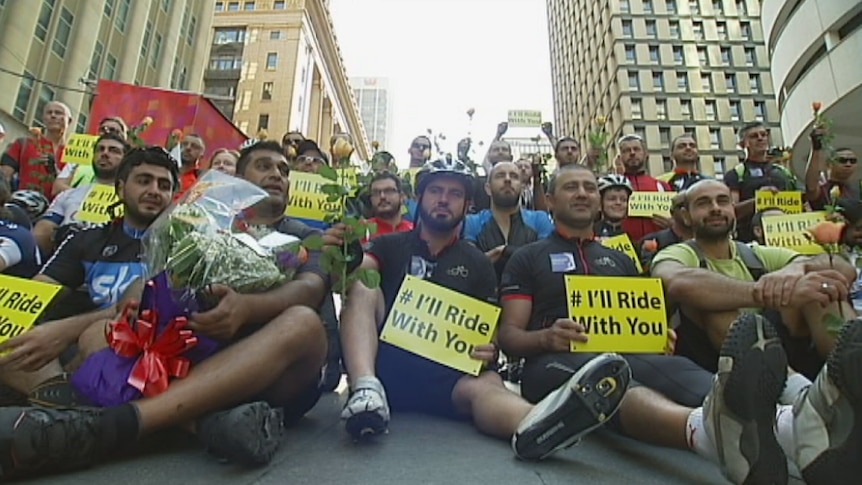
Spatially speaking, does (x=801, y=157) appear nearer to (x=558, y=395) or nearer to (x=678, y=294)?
(x=678, y=294)

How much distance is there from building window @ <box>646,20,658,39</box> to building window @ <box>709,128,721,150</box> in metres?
8.45

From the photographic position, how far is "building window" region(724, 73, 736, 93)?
38388 millimetres

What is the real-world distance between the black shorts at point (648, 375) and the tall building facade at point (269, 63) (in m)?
39.1

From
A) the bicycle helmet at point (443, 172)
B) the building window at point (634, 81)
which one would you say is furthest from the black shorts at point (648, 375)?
the building window at point (634, 81)

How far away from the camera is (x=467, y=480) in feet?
5.27

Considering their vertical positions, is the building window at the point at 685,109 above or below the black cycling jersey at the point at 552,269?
above

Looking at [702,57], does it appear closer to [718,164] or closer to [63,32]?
[718,164]

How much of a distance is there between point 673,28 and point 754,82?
716cm

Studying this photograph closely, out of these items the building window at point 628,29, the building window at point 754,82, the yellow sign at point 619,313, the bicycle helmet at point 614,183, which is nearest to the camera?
the yellow sign at point 619,313

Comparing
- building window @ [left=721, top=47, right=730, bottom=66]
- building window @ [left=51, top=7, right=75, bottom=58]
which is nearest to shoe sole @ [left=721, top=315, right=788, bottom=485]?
building window @ [left=51, top=7, right=75, bottom=58]

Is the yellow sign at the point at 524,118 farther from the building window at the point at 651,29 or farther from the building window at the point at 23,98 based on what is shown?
the building window at the point at 651,29

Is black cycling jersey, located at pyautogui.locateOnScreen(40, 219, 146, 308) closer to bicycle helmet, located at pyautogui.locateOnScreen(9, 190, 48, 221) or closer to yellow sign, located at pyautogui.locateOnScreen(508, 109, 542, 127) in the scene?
bicycle helmet, located at pyautogui.locateOnScreen(9, 190, 48, 221)

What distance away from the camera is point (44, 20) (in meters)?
16.5

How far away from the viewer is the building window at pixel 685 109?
37.7 metres
